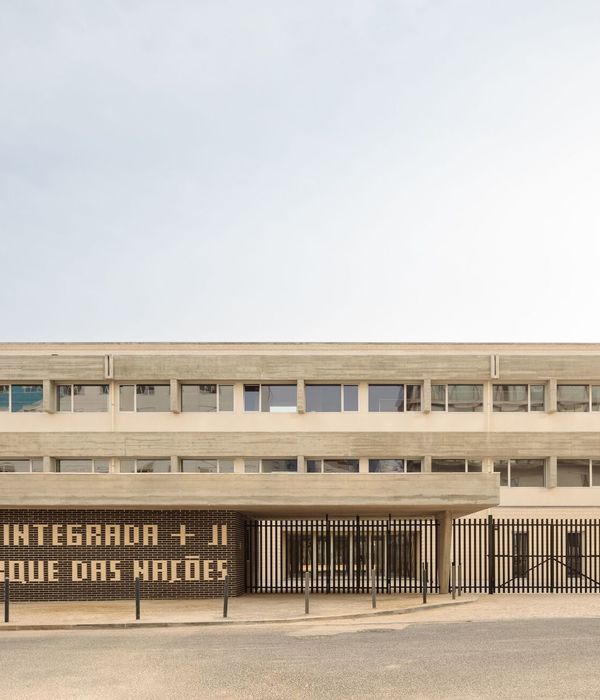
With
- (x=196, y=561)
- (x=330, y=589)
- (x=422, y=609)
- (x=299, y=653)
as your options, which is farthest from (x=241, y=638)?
(x=330, y=589)

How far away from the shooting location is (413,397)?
4081 cm

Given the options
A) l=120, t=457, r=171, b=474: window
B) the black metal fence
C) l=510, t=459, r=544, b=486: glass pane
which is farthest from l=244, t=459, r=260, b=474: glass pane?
l=510, t=459, r=544, b=486: glass pane

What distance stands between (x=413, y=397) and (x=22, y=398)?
61.4ft

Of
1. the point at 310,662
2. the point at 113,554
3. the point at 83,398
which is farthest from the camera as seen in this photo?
the point at 83,398

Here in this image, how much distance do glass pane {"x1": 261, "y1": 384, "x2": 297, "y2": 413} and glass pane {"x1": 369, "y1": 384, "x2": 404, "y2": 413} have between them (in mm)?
3729

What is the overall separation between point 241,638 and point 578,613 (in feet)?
28.0

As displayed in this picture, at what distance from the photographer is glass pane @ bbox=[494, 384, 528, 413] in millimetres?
40812

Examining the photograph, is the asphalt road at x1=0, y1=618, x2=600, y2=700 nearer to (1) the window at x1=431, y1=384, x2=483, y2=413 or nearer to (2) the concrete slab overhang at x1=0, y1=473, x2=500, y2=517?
(2) the concrete slab overhang at x1=0, y1=473, x2=500, y2=517

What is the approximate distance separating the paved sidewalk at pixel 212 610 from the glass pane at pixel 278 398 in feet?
56.9

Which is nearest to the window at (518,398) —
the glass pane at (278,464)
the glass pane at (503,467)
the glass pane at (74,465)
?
the glass pane at (503,467)

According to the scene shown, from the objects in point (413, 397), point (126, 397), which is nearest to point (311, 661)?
point (413, 397)

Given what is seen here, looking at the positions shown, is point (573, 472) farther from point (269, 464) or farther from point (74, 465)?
point (74, 465)

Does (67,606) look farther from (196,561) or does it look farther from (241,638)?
(241,638)

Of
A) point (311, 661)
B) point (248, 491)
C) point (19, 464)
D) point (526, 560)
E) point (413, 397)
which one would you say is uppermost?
point (413, 397)
